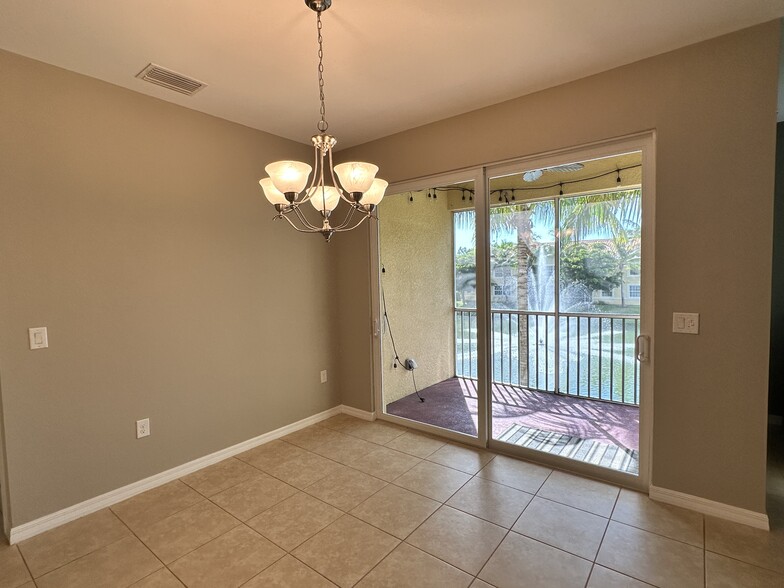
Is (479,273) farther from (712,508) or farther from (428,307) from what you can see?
(712,508)

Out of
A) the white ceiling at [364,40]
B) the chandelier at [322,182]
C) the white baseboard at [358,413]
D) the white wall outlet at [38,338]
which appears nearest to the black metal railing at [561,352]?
the white baseboard at [358,413]

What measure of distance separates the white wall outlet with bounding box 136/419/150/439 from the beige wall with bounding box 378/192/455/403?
2.00 meters

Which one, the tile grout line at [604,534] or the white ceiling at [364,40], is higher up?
the white ceiling at [364,40]

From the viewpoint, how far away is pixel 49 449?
2.19 metres

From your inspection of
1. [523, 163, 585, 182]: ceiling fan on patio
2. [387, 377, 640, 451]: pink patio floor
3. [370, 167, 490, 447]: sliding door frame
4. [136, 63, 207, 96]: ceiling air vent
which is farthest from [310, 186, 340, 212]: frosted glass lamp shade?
[387, 377, 640, 451]: pink patio floor

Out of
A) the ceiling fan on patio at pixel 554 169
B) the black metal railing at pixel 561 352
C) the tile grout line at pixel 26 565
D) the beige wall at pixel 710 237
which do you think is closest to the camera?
the tile grout line at pixel 26 565

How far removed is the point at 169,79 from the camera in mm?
2367

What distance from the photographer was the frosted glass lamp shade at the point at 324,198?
1.76m

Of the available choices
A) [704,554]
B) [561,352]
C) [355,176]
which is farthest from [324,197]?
[561,352]

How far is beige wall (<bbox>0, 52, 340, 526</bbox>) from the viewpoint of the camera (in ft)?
6.91

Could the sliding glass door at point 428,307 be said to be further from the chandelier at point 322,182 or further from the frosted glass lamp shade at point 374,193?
the chandelier at point 322,182

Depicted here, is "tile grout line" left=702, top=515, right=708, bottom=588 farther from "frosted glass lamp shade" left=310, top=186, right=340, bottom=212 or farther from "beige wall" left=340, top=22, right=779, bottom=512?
"frosted glass lamp shade" left=310, top=186, right=340, bottom=212

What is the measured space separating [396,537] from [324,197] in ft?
5.99

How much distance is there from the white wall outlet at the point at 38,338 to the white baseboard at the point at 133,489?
0.99m
